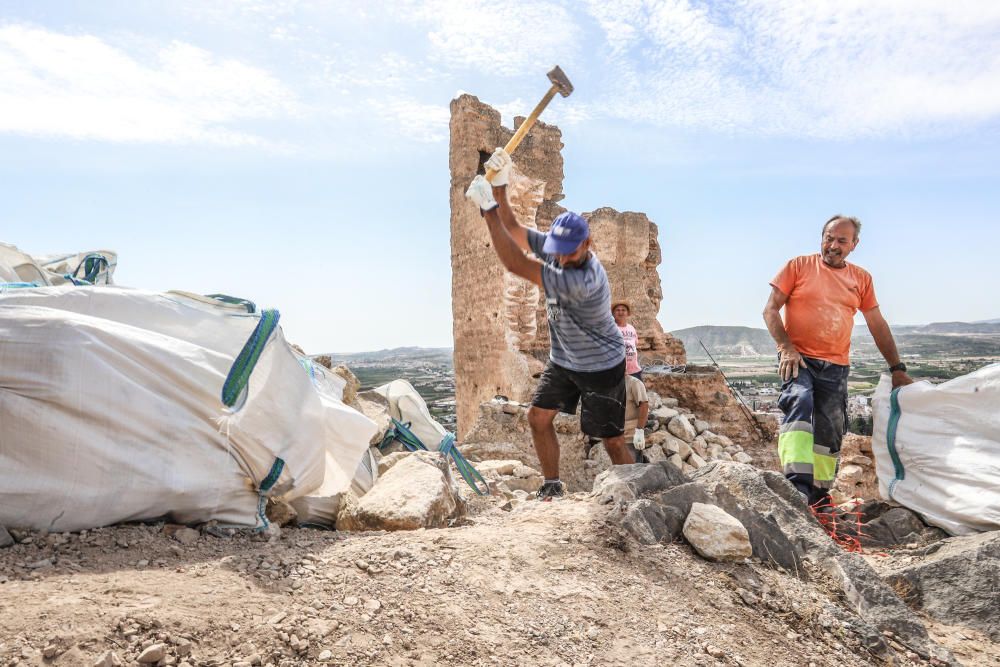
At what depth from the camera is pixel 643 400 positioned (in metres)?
5.81

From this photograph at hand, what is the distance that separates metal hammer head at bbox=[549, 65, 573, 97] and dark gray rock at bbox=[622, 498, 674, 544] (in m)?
2.46

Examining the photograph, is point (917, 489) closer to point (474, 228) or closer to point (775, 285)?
point (775, 285)

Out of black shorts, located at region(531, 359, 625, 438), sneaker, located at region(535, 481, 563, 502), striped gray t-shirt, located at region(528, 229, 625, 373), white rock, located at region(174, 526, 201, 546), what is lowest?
sneaker, located at region(535, 481, 563, 502)

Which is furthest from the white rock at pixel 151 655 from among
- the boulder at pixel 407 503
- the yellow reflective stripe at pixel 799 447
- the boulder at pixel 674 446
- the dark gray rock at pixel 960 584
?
the boulder at pixel 674 446

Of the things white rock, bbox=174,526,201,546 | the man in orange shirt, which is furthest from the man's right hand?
white rock, bbox=174,526,201,546

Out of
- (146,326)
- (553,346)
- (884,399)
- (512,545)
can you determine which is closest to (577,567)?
(512,545)

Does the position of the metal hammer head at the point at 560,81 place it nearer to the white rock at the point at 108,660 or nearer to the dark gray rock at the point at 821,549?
the dark gray rock at the point at 821,549

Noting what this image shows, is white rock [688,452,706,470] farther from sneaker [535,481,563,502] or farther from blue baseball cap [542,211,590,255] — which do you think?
blue baseball cap [542,211,590,255]

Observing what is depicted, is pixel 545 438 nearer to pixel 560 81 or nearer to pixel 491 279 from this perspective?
pixel 560 81

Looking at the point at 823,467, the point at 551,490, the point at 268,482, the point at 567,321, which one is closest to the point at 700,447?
the point at 823,467

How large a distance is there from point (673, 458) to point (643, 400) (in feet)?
2.75

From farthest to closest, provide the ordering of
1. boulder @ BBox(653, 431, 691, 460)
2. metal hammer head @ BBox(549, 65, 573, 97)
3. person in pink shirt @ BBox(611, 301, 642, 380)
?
boulder @ BBox(653, 431, 691, 460)
person in pink shirt @ BBox(611, 301, 642, 380)
metal hammer head @ BBox(549, 65, 573, 97)

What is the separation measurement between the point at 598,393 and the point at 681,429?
12.5 feet

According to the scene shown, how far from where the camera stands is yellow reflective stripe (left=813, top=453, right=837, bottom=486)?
3447 millimetres
